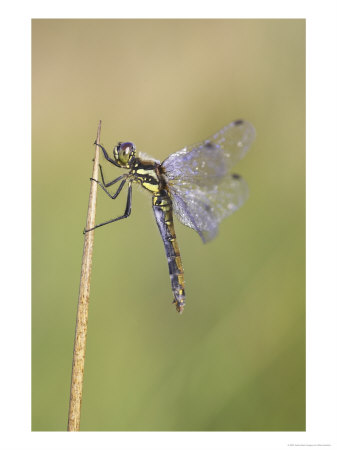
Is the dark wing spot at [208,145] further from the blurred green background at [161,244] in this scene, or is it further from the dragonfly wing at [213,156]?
the blurred green background at [161,244]

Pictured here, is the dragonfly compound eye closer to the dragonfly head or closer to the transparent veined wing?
the dragonfly head

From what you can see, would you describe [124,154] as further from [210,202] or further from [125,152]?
[210,202]

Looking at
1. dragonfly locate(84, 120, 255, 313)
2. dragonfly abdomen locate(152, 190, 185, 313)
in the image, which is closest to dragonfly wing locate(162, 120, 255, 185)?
dragonfly locate(84, 120, 255, 313)

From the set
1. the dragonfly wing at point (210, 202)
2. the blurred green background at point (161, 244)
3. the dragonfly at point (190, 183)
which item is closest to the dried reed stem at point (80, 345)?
the dragonfly at point (190, 183)

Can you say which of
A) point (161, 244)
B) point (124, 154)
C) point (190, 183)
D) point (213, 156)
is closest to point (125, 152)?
point (124, 154)
